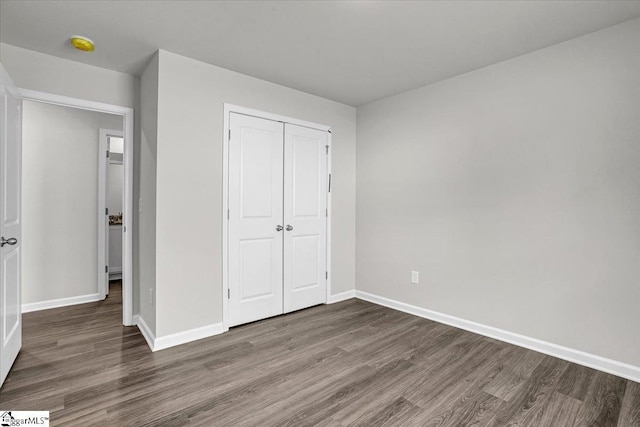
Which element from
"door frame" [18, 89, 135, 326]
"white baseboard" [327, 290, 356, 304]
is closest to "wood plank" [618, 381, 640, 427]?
"white baseboard" [327, 290, 356, 304]

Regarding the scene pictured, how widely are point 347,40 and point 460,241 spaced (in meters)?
2.11

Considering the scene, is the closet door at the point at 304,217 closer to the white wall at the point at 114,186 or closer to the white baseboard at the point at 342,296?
the white baseboard at the point at 342,296

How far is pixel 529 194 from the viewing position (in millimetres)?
2723

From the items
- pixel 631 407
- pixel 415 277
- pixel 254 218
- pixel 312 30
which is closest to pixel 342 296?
pixel 415 277

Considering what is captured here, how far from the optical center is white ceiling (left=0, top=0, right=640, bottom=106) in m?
2.13

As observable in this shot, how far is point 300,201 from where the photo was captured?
3.73m

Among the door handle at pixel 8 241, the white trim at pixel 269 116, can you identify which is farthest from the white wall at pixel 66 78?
the door handle at pixel 8 241

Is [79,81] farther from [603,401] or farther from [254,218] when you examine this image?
[603,401]

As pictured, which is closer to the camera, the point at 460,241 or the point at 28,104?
the point at 460,241

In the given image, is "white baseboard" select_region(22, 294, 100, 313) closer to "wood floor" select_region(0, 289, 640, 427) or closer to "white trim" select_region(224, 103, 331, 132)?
"wood floor" select_region(0, 289, 640, 427)

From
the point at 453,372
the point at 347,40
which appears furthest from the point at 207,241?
the point at 453,372

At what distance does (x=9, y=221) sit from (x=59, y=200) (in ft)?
6.22

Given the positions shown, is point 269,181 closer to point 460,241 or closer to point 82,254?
point 460,241

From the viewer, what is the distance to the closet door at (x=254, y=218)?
317cm
